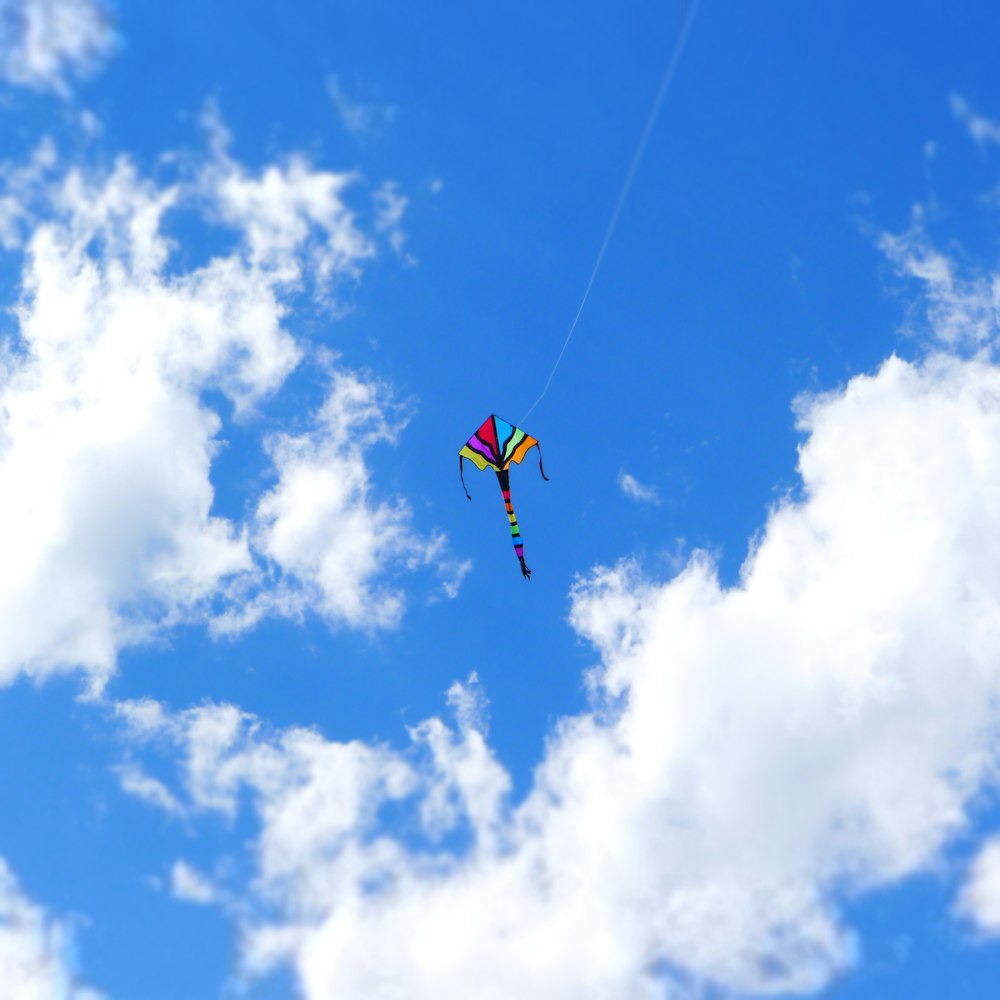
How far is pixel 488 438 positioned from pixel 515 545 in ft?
37.2

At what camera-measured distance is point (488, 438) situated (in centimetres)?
5525

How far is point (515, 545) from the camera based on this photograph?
52844mm

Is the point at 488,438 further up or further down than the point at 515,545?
further up
